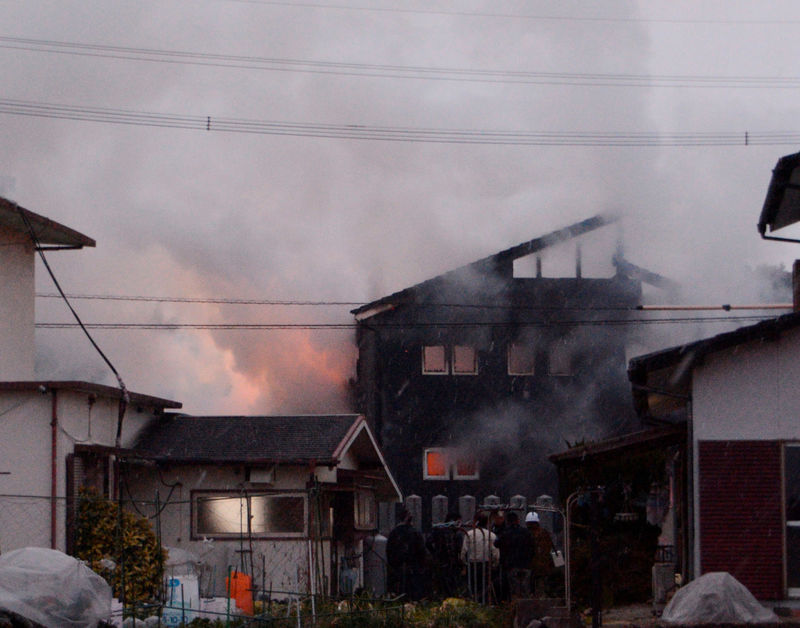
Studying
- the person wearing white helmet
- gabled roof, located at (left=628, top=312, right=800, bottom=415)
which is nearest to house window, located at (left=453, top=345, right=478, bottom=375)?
the person wearing white helmet

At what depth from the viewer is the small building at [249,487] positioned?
2050 cm

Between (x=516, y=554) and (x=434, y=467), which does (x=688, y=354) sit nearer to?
(x=516, y=554)

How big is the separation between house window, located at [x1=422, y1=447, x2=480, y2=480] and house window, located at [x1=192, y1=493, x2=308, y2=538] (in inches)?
623

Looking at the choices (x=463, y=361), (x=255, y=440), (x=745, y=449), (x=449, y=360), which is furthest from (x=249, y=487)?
(x=463, y=361)

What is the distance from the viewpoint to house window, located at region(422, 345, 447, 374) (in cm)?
3694

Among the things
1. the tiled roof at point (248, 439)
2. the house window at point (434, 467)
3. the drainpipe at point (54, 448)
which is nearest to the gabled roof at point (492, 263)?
the house window at point (434, 467)

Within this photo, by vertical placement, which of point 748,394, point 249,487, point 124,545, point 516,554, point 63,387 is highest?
point 63,387

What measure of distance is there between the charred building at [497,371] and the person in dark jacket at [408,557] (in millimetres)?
17279

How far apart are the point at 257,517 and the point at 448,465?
53.6 ft

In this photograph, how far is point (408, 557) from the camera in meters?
18.8

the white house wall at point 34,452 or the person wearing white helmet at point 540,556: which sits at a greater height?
the white house wall at point 34,452

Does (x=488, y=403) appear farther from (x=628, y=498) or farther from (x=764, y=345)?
(x=764, y=345)

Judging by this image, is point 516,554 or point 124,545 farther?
point 516,554

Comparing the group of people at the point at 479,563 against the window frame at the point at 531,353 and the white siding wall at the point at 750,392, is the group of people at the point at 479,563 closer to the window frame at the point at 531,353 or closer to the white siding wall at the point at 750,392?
the white siding wall at the point at 750,392
